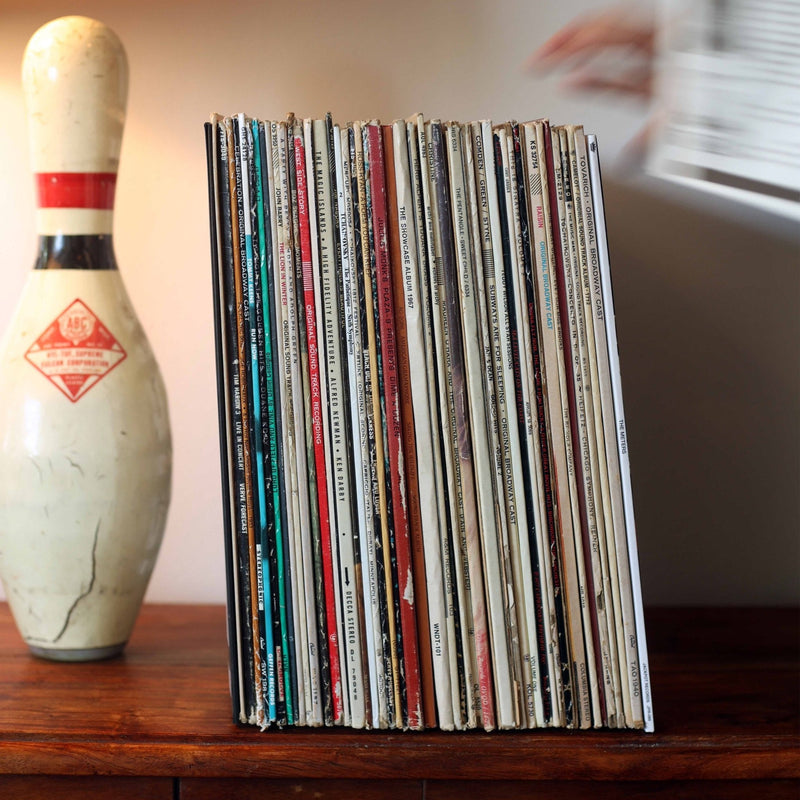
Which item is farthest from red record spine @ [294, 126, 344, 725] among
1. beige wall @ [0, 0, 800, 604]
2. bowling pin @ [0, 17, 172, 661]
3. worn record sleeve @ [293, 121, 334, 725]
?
beige wall @ [0, 0, 800, 604]

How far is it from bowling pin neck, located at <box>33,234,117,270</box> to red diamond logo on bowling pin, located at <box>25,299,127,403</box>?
36 mm

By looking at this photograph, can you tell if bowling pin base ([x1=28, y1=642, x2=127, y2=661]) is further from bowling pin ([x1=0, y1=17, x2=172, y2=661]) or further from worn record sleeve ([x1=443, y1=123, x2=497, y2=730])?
worn record sleeve ([x1=443, y1=123, x2=497, y2=730])

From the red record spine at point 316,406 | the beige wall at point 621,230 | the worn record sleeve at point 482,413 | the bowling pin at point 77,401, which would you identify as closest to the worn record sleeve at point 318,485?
the red record spine at point 316,406

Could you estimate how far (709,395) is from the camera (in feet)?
3.13

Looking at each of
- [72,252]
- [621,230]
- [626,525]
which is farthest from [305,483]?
[621,230]

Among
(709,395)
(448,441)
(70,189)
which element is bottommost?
(709,395)

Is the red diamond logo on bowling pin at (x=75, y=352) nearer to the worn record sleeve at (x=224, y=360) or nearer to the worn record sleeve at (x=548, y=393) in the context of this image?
the worn record sleeve at (x=224, y=360)

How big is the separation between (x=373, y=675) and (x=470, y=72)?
0.64 metres

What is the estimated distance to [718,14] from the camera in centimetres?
75

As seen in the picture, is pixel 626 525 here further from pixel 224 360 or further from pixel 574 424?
pixel 224 360

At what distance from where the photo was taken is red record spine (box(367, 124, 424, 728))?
1.96 ft

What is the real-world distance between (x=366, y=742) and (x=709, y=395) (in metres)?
0.57

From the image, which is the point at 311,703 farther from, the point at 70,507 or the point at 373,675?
the point at 70,507

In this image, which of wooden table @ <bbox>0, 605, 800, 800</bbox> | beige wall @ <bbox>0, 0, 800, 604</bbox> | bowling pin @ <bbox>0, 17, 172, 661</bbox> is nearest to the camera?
wooden table @ <bbox>0, 605, 800, 800</bbox>
